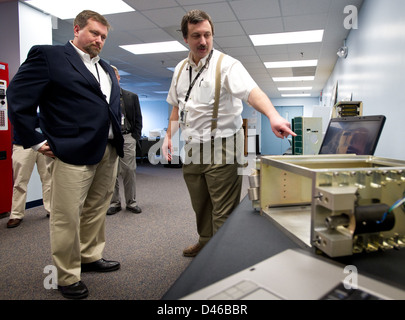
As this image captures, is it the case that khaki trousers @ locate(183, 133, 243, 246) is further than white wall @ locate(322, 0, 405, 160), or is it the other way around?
white wall @ locate(322, 0, 405, 160)

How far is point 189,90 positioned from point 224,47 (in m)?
4.04

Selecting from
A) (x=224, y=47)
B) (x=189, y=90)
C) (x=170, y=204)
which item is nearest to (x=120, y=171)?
(x=170, y=204)

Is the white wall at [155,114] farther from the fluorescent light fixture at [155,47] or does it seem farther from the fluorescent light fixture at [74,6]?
the fluorescent light fixture at [74,6]

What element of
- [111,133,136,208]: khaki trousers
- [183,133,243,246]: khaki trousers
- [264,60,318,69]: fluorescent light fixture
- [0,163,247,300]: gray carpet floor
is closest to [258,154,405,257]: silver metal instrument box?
[183,133,243,246]: khaki trousers

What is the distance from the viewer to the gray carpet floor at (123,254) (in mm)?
1515

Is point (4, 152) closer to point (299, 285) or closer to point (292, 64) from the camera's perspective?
point (299, 285)

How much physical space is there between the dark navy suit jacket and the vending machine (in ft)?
6.19

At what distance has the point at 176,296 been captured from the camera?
43 centimetres

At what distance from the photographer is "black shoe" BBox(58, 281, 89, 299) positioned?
4.62 feet

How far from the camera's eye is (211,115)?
4.33 ft

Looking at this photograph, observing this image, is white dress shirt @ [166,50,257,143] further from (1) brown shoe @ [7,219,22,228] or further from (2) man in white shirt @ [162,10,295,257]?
(1) brown shoe @ [7,219,22,228]

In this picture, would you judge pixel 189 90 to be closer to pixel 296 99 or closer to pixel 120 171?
pixel 120 171

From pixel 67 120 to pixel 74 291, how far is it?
0.82 m

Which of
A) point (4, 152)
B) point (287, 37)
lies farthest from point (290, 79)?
point (4, 152)
